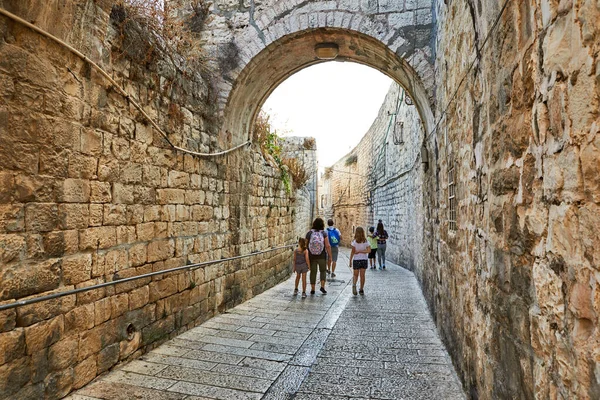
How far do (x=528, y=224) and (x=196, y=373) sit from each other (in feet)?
9.60

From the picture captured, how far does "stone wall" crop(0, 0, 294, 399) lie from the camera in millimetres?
2654

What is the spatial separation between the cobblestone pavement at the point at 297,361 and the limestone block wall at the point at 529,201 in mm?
572

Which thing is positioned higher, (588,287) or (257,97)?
(257,97)

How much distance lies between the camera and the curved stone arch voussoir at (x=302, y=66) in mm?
6039

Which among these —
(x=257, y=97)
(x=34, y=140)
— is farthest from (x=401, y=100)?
(x=34, y=140)

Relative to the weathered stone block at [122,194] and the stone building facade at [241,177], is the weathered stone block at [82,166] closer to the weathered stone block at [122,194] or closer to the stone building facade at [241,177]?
the stone building facade at [241,177]

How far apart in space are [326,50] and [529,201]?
17.8ft

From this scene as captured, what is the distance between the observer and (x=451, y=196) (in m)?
4.32

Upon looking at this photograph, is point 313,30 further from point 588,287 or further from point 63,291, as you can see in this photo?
point 588,287

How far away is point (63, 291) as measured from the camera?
9.84 ft

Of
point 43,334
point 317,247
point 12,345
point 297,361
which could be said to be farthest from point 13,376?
point 317,247

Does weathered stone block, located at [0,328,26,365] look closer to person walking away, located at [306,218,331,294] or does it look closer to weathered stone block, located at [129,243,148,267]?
weathered stone block, located at [129,243,148,267]

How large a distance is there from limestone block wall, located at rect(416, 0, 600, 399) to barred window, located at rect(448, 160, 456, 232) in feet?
1.75

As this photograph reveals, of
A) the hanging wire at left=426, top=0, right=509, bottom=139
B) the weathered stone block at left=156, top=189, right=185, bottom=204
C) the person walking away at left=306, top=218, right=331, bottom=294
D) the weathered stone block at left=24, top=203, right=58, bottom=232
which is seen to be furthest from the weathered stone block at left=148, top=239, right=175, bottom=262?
the hanging wire at left=426, top=0, right=509, bottom=139
